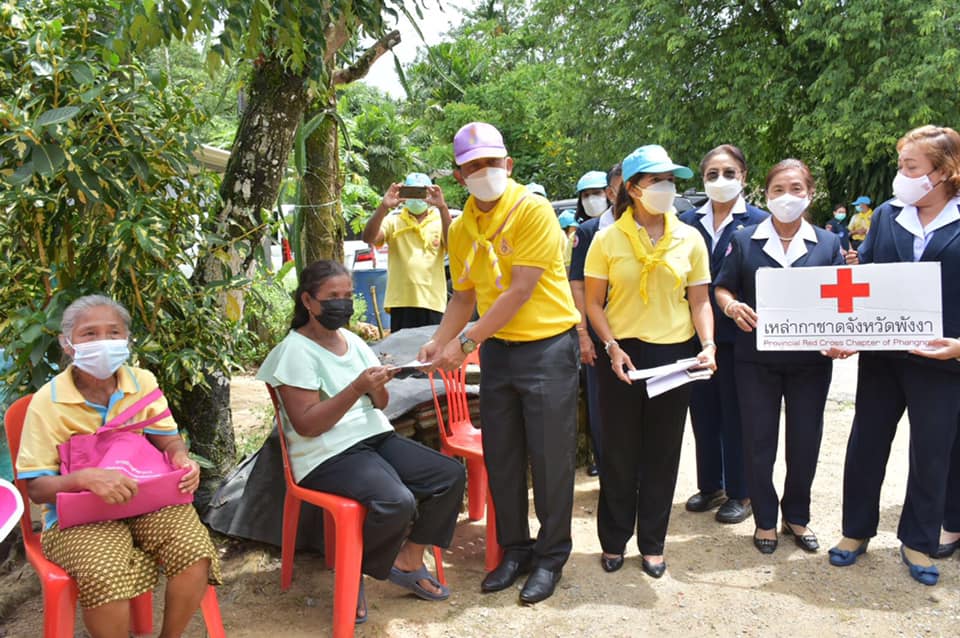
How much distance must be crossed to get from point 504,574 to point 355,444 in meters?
0.86

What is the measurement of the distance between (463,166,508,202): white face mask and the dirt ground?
1617mm

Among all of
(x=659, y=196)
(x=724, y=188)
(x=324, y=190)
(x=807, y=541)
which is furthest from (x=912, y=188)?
(x=324, y=190)

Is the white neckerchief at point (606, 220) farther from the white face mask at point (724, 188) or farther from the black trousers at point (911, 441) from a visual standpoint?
the black trousers at point (911, 441)

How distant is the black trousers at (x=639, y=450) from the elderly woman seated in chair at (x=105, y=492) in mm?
1650

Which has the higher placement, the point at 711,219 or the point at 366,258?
the point at 711,219

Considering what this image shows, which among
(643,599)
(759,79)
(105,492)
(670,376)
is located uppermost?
(759,79)

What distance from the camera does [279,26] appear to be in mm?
2605

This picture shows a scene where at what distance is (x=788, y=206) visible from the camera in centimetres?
344

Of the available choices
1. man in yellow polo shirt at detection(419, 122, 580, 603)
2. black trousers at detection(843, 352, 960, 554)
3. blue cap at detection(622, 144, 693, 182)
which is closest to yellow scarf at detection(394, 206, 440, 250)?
man in yellow polo shirt at detection(419, 122, 580, 603)

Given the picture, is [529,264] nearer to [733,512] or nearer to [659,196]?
[659,196]

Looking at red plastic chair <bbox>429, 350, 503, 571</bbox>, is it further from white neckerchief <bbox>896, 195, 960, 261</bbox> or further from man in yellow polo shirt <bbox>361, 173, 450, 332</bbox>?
white neckerchief <bbox>896, 195, 960, 261</bbox>

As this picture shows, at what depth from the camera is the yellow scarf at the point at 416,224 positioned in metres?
5.41

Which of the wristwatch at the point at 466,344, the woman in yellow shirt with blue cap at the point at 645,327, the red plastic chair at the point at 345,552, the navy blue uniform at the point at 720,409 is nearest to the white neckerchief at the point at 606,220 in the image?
the navy blue uniform at the point at 720,409

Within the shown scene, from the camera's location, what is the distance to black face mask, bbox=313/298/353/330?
3092mm
